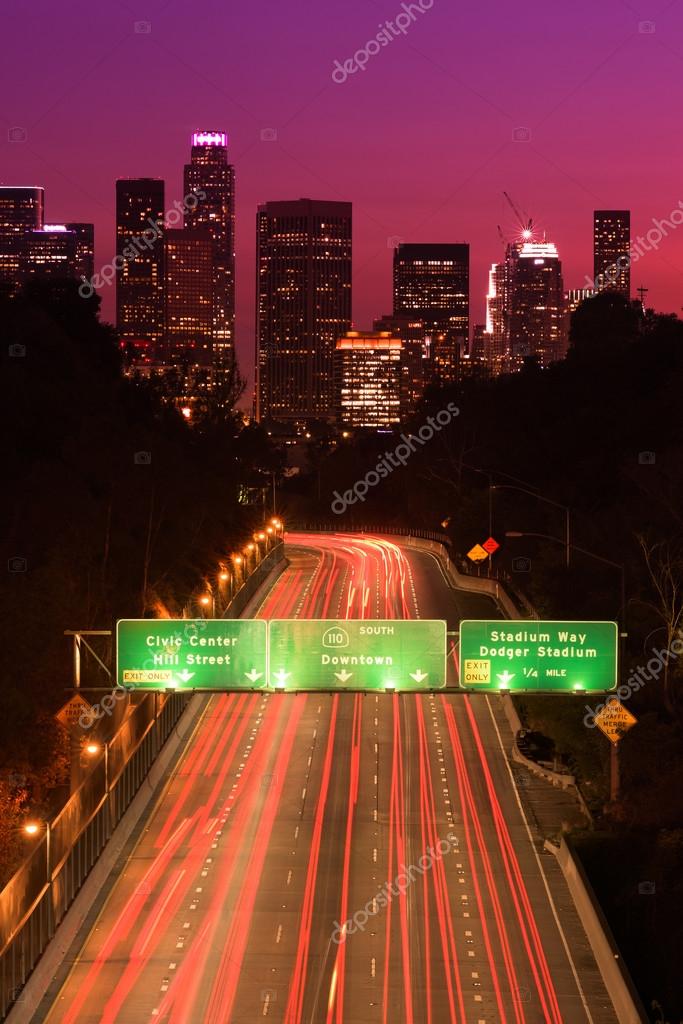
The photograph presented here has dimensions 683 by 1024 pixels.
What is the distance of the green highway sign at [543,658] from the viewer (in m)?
30.2

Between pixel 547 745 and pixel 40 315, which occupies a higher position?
pixel 40 315

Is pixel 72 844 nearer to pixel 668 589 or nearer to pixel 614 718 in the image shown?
pixel 614 718

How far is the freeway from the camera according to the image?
25.3 meters

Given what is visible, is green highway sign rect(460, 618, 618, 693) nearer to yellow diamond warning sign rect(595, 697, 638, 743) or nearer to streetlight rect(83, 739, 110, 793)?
yellow diamond warning sign rect(595, 697, 638, 743)

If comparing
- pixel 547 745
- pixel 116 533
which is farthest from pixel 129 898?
pixel 116 533

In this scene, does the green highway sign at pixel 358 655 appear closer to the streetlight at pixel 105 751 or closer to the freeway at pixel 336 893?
the streetlight at pixel 105 751

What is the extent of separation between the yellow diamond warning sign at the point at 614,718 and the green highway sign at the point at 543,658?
11.3 ft

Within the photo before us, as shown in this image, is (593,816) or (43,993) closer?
(43,993)

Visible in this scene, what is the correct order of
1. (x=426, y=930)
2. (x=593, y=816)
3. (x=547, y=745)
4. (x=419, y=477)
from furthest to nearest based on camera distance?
(x=419, y=477) → (x=547, y=745) → (x=593, y=816) → (x=426, y=930)

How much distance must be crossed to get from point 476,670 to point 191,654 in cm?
613

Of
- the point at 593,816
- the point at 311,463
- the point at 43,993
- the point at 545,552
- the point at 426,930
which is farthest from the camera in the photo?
the point at 311,463

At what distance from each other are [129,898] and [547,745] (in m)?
17.4

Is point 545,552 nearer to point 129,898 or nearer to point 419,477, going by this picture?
point 129,898

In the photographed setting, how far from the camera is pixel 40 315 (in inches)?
3236
